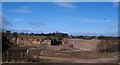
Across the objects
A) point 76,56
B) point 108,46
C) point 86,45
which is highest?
point 108,46

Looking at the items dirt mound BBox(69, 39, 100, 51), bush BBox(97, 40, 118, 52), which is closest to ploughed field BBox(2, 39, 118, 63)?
dirt mound BBox(69, 39, 100, 51)

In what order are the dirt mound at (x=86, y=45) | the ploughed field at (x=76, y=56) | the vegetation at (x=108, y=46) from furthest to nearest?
the dirt mound at (x=86, y=45), the vegetation at (x=108, y=46), the ploughed field at (x=76, y=56)

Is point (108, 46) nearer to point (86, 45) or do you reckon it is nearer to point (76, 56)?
point (76, 56)

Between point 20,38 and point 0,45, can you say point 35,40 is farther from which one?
point 0,45

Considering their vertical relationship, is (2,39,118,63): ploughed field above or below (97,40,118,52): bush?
below

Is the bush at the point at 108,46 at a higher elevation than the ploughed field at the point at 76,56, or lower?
higher

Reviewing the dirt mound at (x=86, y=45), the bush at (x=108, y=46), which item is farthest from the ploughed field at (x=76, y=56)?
the bush at (x=108, y=46)

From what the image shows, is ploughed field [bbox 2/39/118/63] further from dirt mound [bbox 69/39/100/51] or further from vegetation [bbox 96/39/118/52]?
vegetation [bbox 96/39/118/52]

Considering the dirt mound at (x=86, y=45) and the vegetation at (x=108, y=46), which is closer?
the vegetation at (x=108, y=46)

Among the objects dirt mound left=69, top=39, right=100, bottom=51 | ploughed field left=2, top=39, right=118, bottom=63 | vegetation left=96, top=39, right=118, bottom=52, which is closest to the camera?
ploughed field left=2, top=39, right=118, bottom=63

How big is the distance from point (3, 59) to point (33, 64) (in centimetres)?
343

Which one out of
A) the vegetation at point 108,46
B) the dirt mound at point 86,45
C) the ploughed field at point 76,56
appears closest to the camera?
the ploughed field at point 76,56

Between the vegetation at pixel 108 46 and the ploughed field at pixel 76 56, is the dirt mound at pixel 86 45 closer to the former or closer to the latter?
the ploughed field at pixel 76 56

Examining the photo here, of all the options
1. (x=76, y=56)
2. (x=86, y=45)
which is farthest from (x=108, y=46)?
(x=86, y=45)
